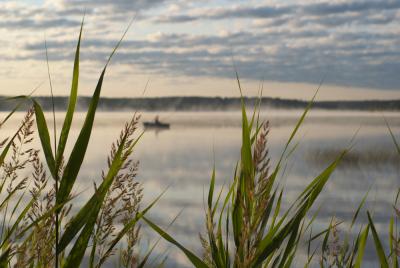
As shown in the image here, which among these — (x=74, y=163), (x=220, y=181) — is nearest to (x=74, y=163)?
(x=74, y=163)

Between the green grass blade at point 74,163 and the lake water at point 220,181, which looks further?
the lake water at point 220,181

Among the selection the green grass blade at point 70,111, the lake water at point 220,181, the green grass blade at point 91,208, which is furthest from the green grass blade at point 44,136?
the lake water at point 220,181

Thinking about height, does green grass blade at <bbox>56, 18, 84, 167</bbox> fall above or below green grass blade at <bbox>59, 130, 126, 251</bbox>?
above

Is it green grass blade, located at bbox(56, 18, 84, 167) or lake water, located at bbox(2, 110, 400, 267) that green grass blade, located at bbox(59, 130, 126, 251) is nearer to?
green grass blade, located at bbox(56, 18, 84, 167)

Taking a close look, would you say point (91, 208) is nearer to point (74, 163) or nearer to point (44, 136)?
point (74, 163)

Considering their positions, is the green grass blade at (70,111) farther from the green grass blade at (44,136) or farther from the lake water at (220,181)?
the lake water at (220,181)

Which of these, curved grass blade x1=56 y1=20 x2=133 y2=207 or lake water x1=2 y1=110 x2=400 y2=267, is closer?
curved grass blade x1=56 y1=20 x2=133 y2=207

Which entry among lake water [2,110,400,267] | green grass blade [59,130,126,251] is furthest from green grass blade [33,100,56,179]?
lake water [2,110,400,267]

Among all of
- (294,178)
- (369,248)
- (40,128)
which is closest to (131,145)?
(40,128)

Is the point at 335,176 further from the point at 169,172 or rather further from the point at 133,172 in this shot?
the point at 133,172

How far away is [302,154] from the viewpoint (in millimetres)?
35750

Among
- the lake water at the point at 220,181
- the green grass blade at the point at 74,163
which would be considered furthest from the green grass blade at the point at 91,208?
the lake water at the point at 220,181

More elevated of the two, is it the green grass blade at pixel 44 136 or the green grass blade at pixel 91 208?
the green grass blade at pixel 44 136

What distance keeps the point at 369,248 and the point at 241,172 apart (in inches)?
387
